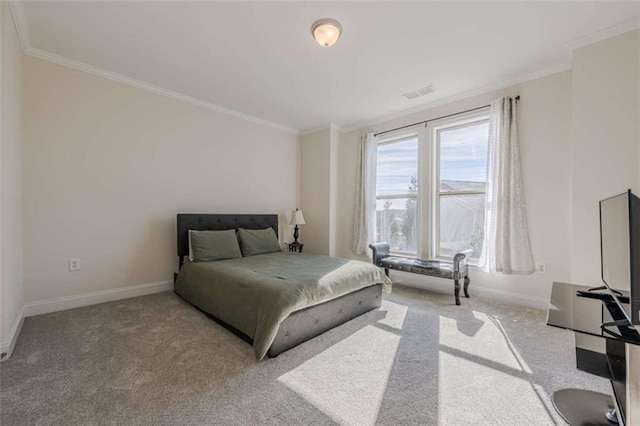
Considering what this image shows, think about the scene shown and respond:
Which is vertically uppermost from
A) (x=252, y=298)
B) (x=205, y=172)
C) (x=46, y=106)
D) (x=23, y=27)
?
(x=23, y=27)

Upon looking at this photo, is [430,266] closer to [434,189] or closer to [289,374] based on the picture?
[434,189]

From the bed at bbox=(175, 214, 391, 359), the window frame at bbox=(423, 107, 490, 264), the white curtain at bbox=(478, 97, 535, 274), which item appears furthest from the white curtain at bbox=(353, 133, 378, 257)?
the white curtain at bbox=(478, 97, 535, 274)

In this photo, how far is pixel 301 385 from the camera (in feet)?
5.72

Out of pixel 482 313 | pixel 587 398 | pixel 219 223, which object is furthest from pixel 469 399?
pixel 219 223

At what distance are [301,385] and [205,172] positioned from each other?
3281mm

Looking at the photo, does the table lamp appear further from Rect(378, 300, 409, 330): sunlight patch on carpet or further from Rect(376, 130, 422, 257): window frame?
Rect(378, 300, 409, 330): sunlight patch on carpet

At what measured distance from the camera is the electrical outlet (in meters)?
2.96

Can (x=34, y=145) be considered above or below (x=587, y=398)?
above

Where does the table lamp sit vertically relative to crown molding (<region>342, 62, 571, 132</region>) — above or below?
below

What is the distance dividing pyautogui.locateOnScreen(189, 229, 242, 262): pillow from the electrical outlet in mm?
1125

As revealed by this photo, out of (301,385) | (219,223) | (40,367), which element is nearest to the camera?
(301,385)

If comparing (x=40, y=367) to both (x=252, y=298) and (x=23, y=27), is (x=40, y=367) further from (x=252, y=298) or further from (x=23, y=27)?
(x=23, y=27)

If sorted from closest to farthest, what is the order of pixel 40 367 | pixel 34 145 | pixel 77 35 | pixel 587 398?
pixel 587 398 → pixel 40 367 → pixel 77 35 → pixel 34 145

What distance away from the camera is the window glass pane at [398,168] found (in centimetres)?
430
